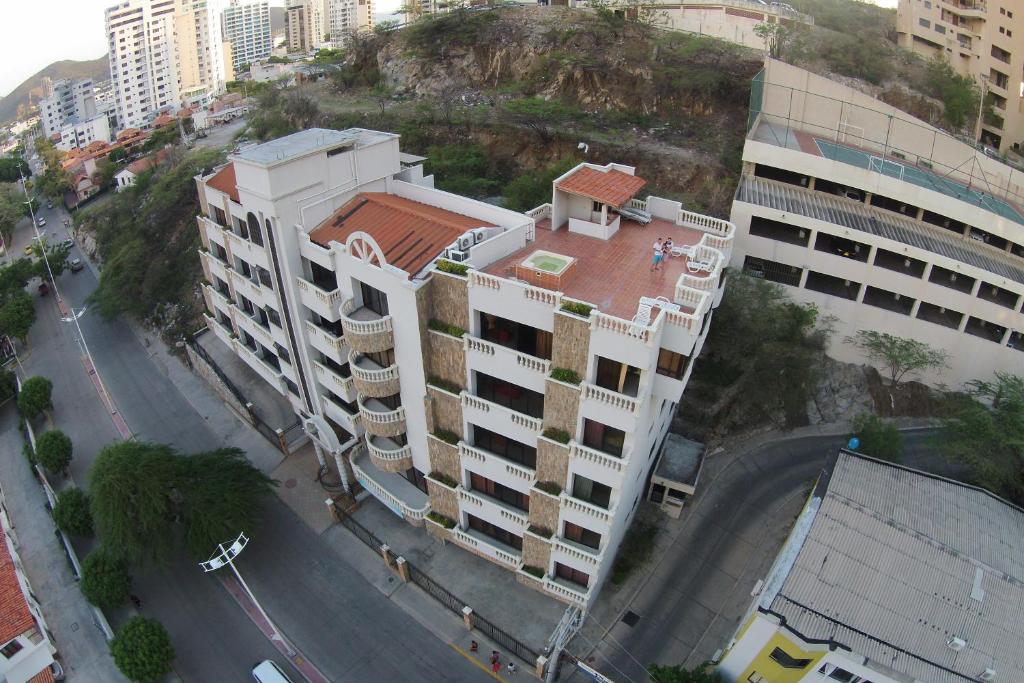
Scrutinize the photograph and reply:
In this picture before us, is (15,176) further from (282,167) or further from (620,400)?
(620,400)

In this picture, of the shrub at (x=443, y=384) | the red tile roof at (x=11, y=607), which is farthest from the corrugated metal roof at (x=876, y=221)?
the red tile roof at (x=11, y=607)

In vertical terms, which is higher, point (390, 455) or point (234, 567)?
point (390, 455)

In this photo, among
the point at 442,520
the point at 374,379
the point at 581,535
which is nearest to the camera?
the point at 581,535

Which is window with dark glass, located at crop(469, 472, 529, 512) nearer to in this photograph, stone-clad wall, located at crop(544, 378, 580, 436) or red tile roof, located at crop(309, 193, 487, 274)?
stone-clad wall, located at crop(544, 378, 580, 436)

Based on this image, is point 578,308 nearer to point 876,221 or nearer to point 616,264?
point 616,264

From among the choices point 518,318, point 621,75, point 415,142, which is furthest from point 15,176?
point 518,318

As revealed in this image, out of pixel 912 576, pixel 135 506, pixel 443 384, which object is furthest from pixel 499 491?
pixel 135 506

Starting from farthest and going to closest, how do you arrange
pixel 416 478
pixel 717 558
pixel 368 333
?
pixel 416 478 → pixel 717 558 → pixel 368 333
